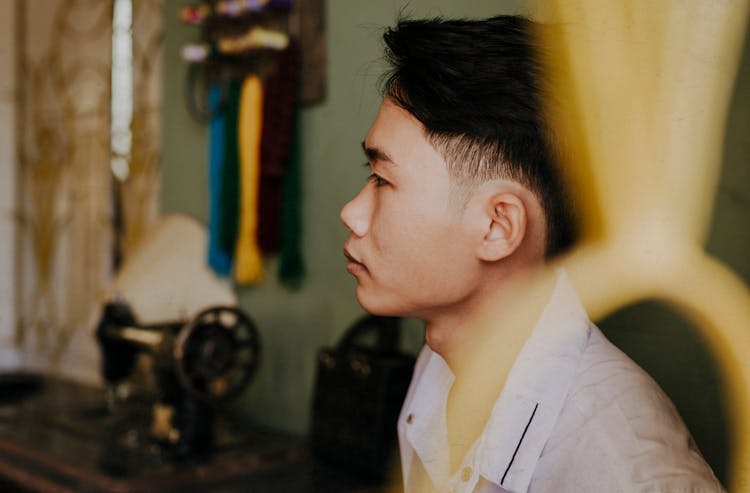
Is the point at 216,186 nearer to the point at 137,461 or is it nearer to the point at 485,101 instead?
the point at 137,461

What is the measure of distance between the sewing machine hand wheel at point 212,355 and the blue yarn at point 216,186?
337 mm

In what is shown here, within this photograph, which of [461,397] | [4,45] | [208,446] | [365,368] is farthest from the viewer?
[4,45]

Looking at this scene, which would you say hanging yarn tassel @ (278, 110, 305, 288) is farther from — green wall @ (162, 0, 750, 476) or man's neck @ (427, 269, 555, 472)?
man's neck @ (427, 269, 555, 472)

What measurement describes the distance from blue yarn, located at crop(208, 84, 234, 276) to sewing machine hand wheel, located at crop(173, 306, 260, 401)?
0.34 m

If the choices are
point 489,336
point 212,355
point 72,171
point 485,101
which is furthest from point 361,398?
point 72,171

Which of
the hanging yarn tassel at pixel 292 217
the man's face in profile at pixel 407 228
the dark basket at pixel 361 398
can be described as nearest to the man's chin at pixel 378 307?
the man's face in profile at pixel 407 228

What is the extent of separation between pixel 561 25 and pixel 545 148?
164 mm

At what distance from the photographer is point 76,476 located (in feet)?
6.95

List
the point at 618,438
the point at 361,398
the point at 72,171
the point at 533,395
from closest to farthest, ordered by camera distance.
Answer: the point at 618,438
the point at 533,395
the point at 361,398
the point at 72,171

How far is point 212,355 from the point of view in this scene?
7.75 feet

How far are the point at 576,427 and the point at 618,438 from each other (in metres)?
0.06

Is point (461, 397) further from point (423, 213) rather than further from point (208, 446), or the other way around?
point (208, 446)

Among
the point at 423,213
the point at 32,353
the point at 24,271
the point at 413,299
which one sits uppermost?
the point at 423,213

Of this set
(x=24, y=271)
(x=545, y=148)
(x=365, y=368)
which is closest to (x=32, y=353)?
(x=24, y=271)
